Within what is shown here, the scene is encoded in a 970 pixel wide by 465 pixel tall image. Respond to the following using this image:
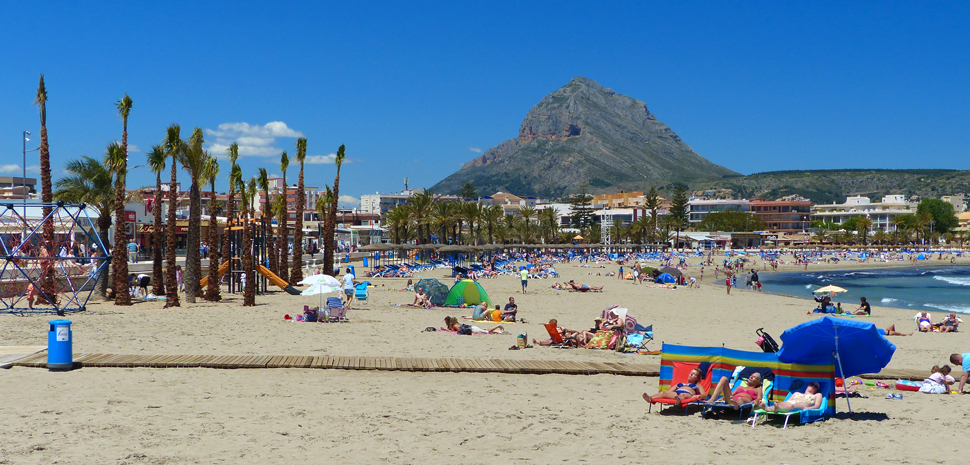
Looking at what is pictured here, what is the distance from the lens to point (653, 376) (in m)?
10.2

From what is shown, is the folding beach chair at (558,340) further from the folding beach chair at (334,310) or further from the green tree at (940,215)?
the green tree at (940,215)

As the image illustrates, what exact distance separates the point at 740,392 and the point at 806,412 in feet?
2.17

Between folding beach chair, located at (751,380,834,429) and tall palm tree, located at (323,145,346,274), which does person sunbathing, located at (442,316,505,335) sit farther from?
tall palm tree, located at (323,145,346,274)

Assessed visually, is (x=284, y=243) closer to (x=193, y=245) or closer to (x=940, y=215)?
(x=193, y=245)

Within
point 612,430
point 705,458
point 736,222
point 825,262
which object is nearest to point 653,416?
point 612,430

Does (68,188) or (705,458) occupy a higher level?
(68,188)

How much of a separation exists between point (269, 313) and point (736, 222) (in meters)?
111

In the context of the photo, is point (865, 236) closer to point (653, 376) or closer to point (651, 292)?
point (651, 292)

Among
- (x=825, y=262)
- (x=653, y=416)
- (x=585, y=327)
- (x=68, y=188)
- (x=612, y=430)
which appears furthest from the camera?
(x=825, y=262)

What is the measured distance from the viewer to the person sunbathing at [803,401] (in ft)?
24.6

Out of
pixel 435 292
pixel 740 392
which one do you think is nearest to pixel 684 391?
pixel 740 392

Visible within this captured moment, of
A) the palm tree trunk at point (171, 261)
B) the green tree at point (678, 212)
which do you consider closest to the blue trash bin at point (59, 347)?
the palm tree trunk at point (171, 261)

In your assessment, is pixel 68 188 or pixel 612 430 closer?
pixel 612 430

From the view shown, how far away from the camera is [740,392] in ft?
25.4
